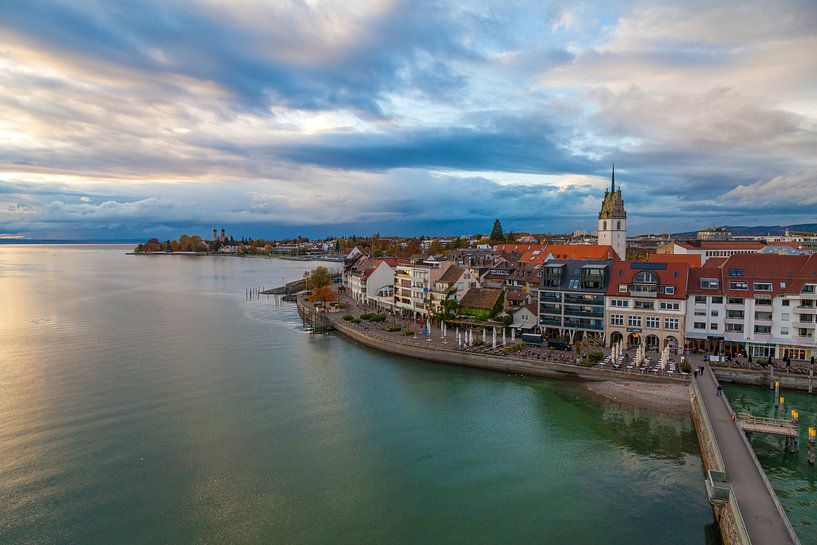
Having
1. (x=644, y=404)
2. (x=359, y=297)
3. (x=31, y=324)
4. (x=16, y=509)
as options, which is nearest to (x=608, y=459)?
(x=644, y=404)

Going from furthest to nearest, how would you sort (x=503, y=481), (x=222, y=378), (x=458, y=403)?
(x=222, y=378)
(x=458, y=403)
(x=503, y=481)

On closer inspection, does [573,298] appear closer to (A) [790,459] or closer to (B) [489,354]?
(B) [489,354]

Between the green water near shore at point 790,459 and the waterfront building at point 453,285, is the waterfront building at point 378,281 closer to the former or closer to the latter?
the waterfront building at point 453,285

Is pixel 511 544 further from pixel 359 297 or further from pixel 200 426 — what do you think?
pixel 359 297

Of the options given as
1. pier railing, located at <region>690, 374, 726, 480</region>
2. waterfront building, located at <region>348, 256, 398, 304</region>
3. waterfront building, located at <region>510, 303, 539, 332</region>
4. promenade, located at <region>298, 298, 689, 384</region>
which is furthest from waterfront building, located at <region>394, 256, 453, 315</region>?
pier railing, located at <region>690, 374, 726, 480</region>

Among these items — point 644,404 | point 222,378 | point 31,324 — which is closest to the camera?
point 644,404

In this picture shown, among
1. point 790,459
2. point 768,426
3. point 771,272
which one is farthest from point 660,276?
point 790,459

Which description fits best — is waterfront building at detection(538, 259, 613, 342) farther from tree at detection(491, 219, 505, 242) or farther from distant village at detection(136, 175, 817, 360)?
tree at detection(491, 219, 505, 242)
